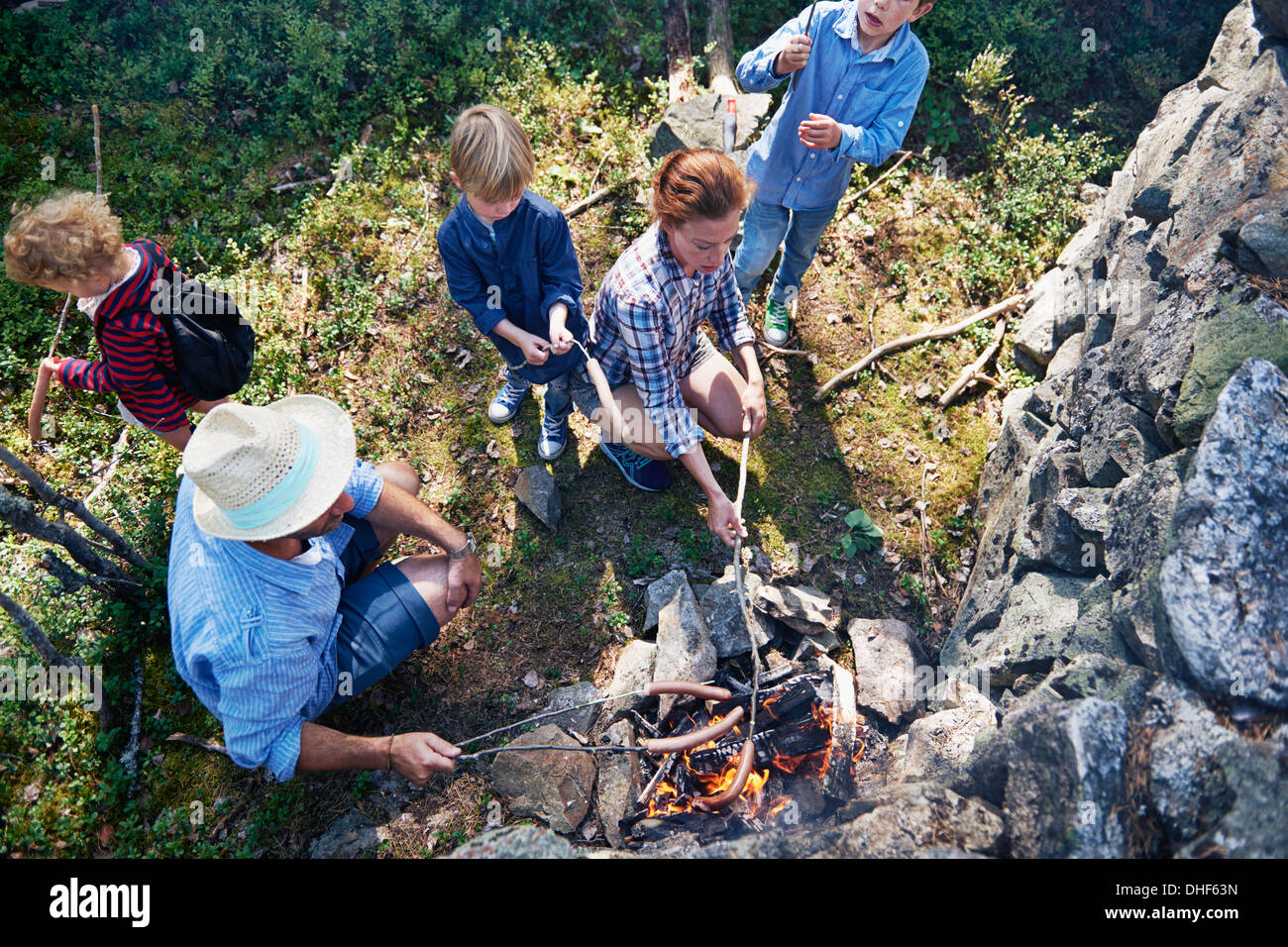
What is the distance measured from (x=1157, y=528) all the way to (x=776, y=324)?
339 centimetres

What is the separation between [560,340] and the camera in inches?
173

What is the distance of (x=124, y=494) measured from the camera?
199 inches

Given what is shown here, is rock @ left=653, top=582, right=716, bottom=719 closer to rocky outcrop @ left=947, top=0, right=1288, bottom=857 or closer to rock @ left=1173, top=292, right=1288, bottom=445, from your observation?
rocky outcrop @ left=947, top=0, right=1288, bottom=857

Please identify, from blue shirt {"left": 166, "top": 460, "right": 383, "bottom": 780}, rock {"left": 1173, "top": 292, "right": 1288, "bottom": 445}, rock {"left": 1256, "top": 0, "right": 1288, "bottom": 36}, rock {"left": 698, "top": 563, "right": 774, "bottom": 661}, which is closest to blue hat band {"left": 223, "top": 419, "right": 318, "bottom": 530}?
blue shirt {"left": 166, "top": 460, "right": 383, "bottom": 780}

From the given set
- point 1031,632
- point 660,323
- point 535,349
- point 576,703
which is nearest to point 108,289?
point 535,349

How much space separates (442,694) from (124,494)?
108 inches

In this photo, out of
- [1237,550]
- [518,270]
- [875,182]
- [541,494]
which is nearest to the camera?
[1237,550]

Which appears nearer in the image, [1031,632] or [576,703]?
[1031,632]

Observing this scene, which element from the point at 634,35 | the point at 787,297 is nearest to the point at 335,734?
the point at 787,297

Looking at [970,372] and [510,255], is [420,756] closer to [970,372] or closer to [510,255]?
[510,255]

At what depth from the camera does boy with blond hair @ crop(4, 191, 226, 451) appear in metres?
3.69

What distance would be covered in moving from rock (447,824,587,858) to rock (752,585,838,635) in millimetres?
2091

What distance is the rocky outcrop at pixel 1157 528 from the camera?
2.74 metres
